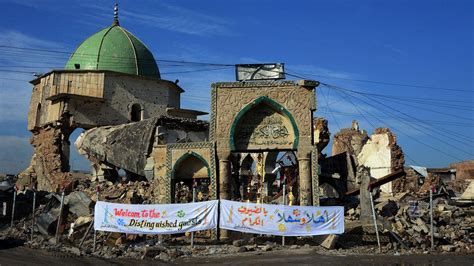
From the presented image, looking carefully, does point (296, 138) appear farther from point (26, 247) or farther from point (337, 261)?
point (26, 247)

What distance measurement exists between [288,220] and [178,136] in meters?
15.2

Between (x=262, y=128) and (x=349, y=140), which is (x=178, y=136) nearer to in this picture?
(x=262, y=128)

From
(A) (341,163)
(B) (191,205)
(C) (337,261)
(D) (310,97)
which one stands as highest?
(D) (310,97)

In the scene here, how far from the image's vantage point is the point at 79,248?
571 inches

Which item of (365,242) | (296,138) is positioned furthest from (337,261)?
(296,138)

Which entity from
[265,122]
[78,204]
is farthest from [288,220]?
[78,204]

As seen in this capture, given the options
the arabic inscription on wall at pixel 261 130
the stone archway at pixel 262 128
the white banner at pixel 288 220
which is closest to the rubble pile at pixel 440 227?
the white banner at pixel 288 220

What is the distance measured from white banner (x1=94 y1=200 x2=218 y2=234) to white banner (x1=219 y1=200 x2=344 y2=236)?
19.8 inches

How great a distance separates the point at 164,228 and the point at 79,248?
97.0 inches

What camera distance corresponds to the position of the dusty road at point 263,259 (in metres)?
12.5

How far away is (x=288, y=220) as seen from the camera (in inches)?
575

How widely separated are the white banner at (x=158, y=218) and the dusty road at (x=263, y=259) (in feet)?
4.69

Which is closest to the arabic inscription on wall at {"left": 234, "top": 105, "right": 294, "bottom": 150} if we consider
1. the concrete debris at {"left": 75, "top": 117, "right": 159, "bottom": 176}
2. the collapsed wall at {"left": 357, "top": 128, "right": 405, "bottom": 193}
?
the concrete debris at {"left": 75, "top": 117, "right": 159, "bottom": 176}

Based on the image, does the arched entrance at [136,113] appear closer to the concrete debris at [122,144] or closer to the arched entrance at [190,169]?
the concrete debris at [122,144]
